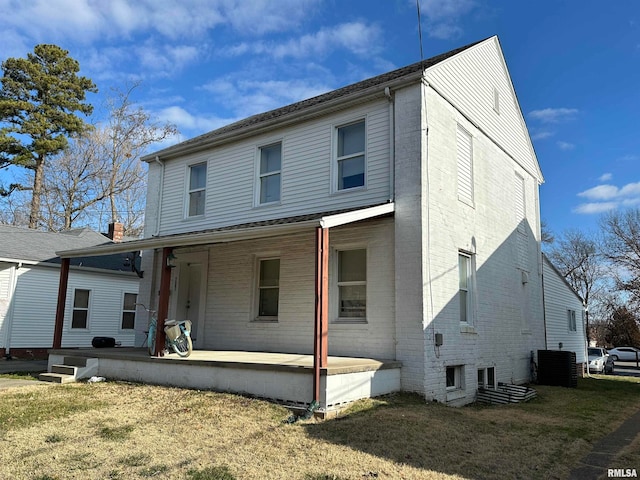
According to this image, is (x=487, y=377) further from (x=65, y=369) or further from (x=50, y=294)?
(x=50, y=294)

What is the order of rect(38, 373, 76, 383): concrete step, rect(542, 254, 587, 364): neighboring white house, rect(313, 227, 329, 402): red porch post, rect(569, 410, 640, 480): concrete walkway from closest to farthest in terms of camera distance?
rect(569, 410, 640, 480): concrete walkway < rect(313, 227, 329, 402): red porch post < rect(38, 373, 76, 383): concrete step < rect(542, 254, 587, 364): neighboring white house

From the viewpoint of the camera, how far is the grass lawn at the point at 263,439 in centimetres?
508

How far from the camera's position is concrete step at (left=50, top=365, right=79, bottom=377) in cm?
1074

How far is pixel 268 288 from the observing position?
462 inches

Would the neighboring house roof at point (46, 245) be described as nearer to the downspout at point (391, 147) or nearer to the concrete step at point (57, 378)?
the concrete step at point (57, 378)

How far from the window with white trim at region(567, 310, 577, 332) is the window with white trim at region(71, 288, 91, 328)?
17.9m

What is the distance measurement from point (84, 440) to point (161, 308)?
4078mm

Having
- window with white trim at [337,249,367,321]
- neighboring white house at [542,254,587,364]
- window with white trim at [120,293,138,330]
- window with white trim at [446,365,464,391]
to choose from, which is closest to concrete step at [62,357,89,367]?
window with white trim at [337,249,367,321]

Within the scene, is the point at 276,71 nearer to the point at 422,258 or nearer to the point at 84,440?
the point at 422,258

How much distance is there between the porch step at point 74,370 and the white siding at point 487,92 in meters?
9.42

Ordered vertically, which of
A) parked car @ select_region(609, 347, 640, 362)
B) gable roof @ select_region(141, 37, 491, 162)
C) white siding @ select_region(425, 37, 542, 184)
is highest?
white siding @ select_region(425, 37, 542, 184)

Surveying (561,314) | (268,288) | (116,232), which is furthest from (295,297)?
(116,232)

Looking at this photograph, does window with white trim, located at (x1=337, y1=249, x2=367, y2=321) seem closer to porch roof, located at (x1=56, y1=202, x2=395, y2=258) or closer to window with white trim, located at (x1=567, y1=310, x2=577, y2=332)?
porch roof, located at (x1=56, y1=202, x2=395, y2=258)

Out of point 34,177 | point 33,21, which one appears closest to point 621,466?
point 33,21
